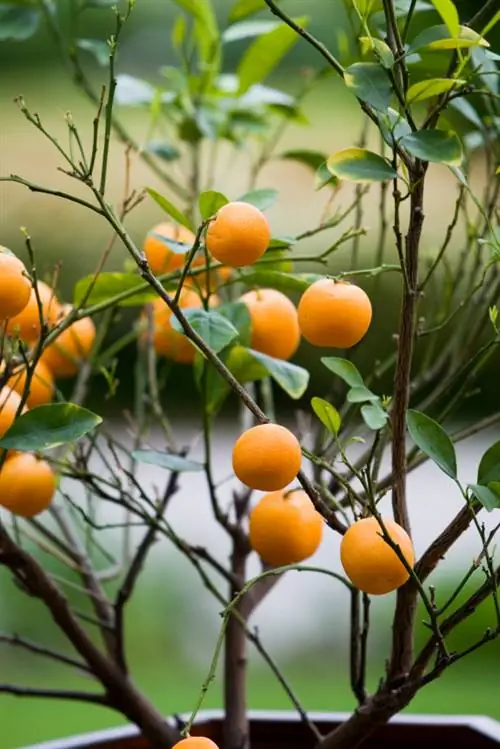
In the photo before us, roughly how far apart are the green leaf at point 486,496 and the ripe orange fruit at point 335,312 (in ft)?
0.34

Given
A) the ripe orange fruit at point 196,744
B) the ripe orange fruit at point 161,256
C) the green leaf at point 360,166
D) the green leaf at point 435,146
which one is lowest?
the ripe orange fruit at point 196,744

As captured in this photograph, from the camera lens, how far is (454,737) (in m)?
0.86

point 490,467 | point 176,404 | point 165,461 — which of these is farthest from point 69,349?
point 176,404

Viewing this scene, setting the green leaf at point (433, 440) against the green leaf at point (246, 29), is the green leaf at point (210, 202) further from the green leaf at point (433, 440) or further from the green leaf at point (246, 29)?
the green leaf at point (246, 29)

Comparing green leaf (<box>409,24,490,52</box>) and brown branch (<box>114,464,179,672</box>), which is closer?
green leaf (<box>409,24,490,52</box>)

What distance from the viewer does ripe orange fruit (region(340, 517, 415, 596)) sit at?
0.52 m

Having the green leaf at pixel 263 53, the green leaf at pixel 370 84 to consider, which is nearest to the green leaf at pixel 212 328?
the green leaf at pixel 370 84

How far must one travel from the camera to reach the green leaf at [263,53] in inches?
34.6

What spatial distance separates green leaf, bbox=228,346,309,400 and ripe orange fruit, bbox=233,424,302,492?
115mm

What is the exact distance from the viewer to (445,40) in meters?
0.52

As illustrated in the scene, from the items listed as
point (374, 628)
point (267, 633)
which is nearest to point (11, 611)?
point (267, 633)

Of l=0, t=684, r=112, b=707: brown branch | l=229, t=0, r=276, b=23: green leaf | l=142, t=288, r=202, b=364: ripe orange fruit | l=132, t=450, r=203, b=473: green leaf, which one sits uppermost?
l=229, t=0, r=276, b=23: green leaf

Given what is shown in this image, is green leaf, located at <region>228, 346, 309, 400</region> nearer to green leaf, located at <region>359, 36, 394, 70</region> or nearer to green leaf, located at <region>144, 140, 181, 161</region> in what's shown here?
green leaf, located at <region>359, 36, 394, 70</region>

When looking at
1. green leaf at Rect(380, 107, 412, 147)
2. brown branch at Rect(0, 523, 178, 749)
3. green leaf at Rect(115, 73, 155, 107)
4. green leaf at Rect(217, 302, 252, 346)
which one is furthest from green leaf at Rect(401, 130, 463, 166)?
green leaf at Rect(115, 73, 155, 107)
